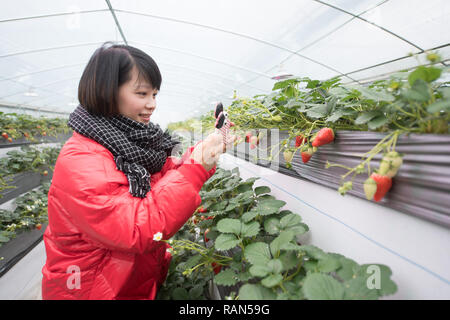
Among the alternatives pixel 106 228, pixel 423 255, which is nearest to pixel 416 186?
pixel 423 255

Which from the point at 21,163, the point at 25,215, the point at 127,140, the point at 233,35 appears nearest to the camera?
the point at 127,140

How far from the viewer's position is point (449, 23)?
2.78m

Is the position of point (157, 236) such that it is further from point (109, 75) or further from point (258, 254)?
point (109, 75)

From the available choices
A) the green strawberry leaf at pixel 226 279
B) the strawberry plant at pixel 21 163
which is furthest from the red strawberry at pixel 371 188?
the strawberry plant at pixel 21 163

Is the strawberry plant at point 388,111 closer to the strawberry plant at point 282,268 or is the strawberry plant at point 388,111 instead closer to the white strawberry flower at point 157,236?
the strawberry plant at point 282,268

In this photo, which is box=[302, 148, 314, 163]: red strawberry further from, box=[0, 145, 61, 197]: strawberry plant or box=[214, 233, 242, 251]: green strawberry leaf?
box=[0, 145, 61, 197]: strawberry plant

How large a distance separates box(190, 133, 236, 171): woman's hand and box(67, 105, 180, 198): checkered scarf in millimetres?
186

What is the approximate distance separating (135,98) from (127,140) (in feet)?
0.48

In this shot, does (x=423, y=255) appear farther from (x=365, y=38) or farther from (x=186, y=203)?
(x=365, y=38)

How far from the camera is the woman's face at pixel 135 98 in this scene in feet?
2.50

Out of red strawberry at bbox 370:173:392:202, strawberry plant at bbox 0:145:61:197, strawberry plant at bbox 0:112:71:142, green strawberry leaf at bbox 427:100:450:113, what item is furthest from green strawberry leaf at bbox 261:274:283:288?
strawberry plant at bbox 0:112:71:142

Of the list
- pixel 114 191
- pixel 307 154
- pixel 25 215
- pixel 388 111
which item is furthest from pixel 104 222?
pixel 25 215

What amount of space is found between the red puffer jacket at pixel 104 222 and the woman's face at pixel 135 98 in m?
0.16

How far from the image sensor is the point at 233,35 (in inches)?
162
